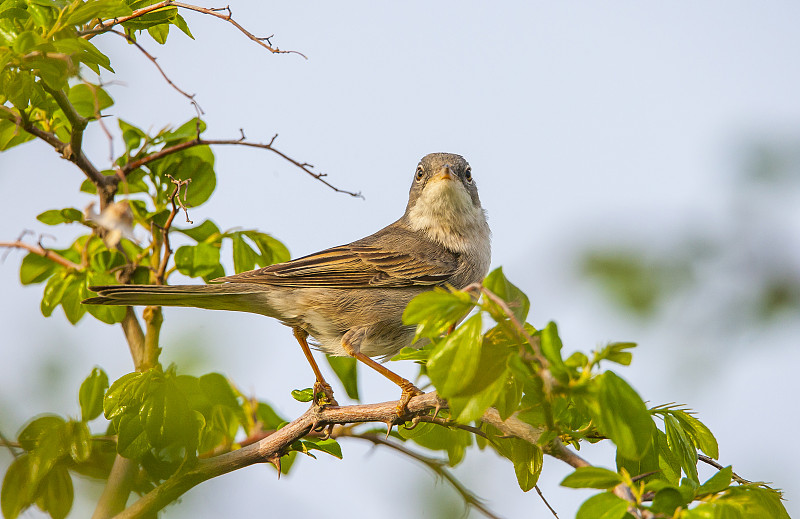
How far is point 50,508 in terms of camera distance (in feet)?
8.14

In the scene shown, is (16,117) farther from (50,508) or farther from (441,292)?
(441,292)

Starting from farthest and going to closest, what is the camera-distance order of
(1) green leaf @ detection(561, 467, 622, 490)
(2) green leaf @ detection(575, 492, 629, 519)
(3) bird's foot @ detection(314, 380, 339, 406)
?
(3) bird's foot @ detection(314, 380, 339, 406) < (1) green leaf @ detection(561, 467, 622, 490) < (2) green leaf @ detection(575, 492, 629, 519)

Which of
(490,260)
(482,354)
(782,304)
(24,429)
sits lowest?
(24,429)

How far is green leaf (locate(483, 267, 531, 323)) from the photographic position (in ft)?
7.29

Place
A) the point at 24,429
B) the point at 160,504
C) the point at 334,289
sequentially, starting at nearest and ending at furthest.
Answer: the point at 160,504
the point at 24,429
the point at 334,289

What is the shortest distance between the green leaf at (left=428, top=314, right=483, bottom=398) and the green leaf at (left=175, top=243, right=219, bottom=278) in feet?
7.73

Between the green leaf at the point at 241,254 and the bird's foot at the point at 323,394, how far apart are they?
2.68 feet

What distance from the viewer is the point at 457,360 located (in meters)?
1.95

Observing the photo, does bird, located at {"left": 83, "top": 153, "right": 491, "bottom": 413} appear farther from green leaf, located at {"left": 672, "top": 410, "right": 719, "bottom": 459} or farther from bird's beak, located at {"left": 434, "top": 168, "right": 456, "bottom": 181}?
green leaf, located at {"left": 672, "top": 410, "right": 719, "bottom": 459}

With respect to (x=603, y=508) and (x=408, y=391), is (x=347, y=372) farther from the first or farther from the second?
(x=603, y=508)

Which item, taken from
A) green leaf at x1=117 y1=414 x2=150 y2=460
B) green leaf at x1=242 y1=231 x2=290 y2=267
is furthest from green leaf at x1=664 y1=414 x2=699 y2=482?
green leaf at x1=242 y1=231 x2=290 y2=267

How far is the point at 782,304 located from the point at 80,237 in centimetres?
360

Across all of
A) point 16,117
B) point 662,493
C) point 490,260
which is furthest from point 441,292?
point 490,260

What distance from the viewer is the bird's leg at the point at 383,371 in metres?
3.40
